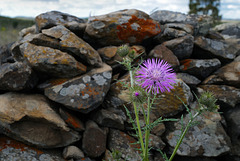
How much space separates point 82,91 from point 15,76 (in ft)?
4.13

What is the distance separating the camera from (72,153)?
3471 mm

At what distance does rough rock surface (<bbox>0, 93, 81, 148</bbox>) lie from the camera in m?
3.35

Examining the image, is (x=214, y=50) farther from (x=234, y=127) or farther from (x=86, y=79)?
(x=86, y=79)

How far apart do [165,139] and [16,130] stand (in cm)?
287

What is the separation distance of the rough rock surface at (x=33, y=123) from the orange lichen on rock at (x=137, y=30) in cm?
244

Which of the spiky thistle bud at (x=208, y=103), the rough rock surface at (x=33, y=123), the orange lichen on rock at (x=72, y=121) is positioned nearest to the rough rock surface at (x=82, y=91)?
the orange lichen on rock at (x=72, y=121)

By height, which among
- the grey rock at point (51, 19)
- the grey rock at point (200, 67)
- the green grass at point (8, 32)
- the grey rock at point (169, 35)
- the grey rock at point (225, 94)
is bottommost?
the grey rock at point (225, 94)

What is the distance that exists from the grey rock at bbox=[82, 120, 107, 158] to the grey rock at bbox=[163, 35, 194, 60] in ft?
9.12

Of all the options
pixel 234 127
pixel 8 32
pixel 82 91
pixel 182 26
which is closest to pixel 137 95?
pixel 82 91

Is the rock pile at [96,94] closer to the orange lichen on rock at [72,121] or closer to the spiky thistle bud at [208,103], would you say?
the orange lichen on rock at [72,121]

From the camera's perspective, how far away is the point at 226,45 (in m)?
5.29

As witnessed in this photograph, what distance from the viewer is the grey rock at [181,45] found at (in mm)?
4820

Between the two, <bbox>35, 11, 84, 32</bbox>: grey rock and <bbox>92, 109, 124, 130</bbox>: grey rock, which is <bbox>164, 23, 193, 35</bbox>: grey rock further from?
<bbox>92, 109, 124, 130</bbox>: grey rock

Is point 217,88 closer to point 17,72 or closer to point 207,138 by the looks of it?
point 207,138
